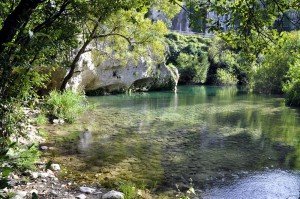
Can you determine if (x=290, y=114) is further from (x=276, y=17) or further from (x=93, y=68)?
(x=276, y=17)

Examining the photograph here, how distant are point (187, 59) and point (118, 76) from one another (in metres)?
27.1

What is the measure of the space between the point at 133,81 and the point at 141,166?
27.9m

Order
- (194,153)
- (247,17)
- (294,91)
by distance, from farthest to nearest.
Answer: (294,91), (194,153), (247,17)

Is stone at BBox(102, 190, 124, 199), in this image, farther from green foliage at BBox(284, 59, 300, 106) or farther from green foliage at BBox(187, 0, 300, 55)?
green foliage at BBox(284, 59, 300, 106)

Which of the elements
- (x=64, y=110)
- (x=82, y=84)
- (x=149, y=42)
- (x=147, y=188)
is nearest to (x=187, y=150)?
(x=147, y=188)

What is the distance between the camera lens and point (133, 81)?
3828 centimetres

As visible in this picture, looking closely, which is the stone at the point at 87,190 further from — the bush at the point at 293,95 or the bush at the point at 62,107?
the bush at the point at 293,95

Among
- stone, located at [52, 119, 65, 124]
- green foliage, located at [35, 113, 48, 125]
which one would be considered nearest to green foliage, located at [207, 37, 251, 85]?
stone, located at [52, 119, 65, 124]

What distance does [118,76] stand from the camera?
3591 centimetres

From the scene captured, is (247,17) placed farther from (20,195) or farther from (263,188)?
(263,188)

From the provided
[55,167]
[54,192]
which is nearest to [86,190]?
[54,192]

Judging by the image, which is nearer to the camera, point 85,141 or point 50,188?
point 50,188

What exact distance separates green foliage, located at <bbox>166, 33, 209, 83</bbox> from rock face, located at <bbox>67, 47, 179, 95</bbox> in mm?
15223

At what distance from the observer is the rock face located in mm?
29861
